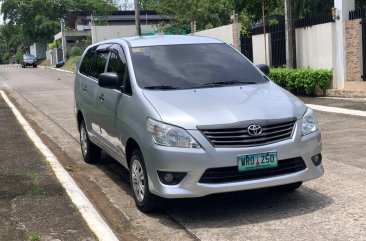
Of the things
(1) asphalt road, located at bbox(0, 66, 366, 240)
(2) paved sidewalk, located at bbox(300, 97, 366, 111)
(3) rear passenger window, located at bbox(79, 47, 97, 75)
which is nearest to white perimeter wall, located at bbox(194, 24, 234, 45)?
(2) paved sidewalk, located at bbox(300, 97, 366, 111)

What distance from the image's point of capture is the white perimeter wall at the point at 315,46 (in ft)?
52.9

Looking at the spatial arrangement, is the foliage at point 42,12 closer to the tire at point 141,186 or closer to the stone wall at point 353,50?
the stone wall at point 353,50

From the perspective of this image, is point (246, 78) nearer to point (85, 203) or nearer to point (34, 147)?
point (85, 203)

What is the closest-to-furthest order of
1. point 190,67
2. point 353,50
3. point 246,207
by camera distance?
point 246,207, point 190,67, point 353,50

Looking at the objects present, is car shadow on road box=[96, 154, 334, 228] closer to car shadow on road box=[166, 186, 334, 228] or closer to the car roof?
car shadow on road box=[166, 186, 334, 228]

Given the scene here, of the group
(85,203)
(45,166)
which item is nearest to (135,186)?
(85,203)

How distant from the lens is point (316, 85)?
52.6ft

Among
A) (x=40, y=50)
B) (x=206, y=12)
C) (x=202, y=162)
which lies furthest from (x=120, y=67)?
(x=40, y=50)

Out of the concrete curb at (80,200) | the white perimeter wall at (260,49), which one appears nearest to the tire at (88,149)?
the concrete curb at (80,200)

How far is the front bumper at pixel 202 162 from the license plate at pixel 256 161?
0.13 feet

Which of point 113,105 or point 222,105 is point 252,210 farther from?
point 113,105

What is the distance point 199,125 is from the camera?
5.02 m

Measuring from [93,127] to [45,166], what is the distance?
3.33ft

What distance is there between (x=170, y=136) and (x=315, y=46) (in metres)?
12.7
